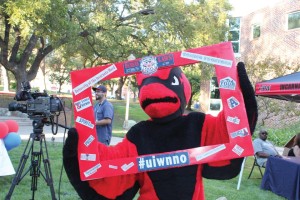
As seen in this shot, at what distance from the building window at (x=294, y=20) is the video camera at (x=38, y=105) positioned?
17.0m

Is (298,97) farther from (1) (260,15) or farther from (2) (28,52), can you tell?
(1) (260,15)

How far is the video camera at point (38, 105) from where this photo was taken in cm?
376

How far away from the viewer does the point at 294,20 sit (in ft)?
60.5

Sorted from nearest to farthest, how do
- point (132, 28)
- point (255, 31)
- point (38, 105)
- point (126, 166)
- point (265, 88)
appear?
point (126, 166)
point (38, 105)
point (265, 88)
point (132, 28)
point (255, 31)

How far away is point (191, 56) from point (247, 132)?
55cm

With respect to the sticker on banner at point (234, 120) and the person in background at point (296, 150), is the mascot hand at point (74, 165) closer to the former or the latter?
the sticker on banner at point (234, 120)

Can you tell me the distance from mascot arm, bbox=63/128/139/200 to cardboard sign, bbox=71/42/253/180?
63 millimetres

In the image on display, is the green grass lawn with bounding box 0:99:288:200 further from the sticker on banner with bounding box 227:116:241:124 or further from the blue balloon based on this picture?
the sticker on banner with bounding box 227:116:241:124

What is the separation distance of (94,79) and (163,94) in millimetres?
443

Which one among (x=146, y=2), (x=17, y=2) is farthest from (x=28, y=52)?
(x=17, y=2)

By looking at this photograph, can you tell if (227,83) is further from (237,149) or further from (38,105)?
(38,105)

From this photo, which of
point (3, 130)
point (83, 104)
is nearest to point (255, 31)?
point (3, 130)

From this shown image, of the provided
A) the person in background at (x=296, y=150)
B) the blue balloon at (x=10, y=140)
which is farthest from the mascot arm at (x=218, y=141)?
the person in background at (x=296, y=150)

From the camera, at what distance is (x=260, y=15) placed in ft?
68.1
